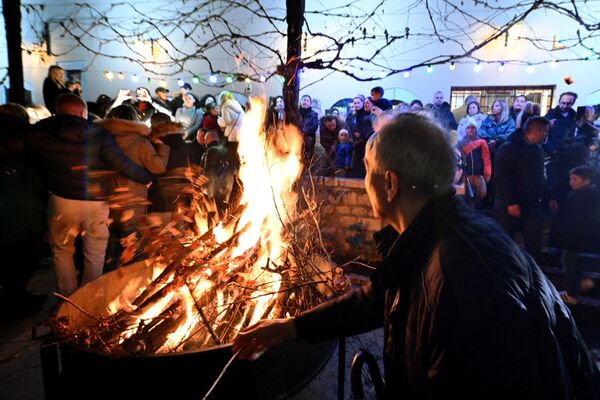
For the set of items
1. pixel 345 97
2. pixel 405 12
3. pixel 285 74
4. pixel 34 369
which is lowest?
pixel 34 369

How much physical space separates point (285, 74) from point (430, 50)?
12.1 metres

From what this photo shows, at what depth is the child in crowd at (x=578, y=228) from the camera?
4.91 m

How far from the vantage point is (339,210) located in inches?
241

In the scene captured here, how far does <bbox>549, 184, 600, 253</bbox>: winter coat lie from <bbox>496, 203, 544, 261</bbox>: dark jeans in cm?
39

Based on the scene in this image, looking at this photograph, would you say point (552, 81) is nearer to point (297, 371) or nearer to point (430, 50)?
point (430, 50)

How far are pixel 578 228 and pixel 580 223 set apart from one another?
0.07 m

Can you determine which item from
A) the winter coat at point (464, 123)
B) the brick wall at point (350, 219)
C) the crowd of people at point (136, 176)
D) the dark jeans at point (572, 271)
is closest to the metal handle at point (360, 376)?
the crowd of people at point (136, 176)

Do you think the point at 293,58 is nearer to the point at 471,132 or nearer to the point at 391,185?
the point at 391,185

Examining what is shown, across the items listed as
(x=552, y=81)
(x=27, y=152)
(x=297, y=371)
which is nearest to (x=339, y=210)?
(x=297, y=371)

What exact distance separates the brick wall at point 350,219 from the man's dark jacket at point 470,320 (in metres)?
4.30

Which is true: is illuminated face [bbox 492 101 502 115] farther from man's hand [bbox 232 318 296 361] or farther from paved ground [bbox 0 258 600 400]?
man's hand [bbox 232 318 296 361]

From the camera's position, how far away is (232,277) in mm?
2951

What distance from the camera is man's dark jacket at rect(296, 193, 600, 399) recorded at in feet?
4.17

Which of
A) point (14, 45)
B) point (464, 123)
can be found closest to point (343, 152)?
A: point (464, 123)
